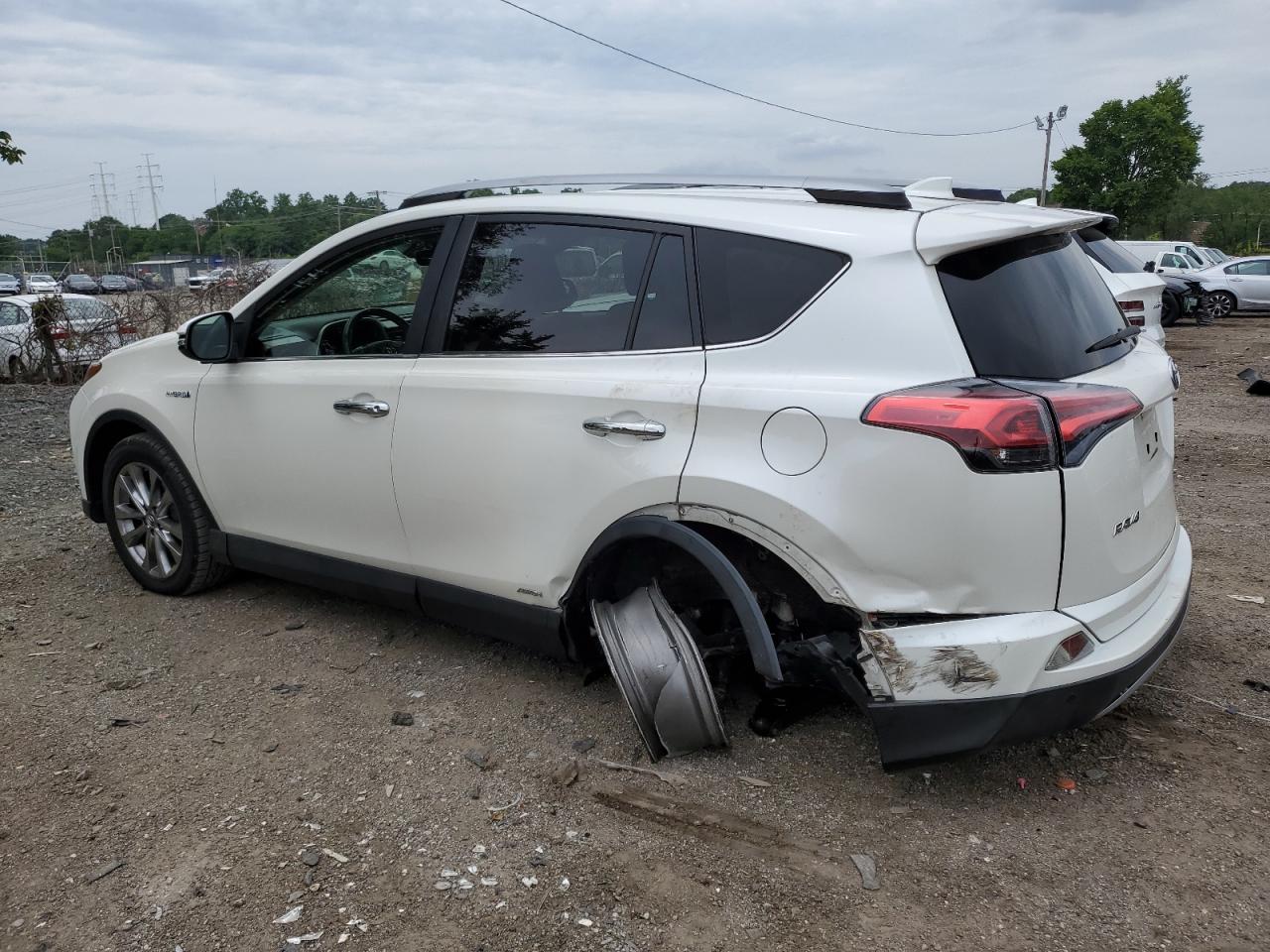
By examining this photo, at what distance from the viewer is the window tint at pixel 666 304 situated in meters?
3.11

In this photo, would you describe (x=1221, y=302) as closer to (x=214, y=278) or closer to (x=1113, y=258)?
(x=1113, y=258)

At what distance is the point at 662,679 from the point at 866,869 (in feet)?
2.71

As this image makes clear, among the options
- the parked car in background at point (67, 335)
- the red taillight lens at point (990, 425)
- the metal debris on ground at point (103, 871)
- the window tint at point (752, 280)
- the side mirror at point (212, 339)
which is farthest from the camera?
the parked car in background at point (67, 335)

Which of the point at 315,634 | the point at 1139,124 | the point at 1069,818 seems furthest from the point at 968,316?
the point at 1139,124

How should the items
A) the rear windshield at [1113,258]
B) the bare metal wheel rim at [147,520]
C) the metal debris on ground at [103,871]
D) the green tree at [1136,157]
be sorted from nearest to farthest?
1. the metal debris on ground at [103,871]
2. the bare metal wheel rim at [147,520]
3. the rear windshield at [1113,258]
4. the green tree at [1136,157]

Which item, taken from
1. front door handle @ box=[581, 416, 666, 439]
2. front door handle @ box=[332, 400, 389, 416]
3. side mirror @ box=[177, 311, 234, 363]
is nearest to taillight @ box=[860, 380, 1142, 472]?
front door handle @ box=[581, 416, 666, 439]

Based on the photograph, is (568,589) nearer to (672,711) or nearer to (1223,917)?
(672,711)

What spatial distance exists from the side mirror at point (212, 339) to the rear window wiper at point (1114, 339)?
10.8ft

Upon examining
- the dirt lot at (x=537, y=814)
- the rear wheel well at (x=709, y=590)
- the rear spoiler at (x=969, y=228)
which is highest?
the rear spoiler at (x=969, y=228)

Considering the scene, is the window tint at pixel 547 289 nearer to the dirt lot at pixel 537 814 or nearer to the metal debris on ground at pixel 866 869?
the dirt lot at pixel 537 814

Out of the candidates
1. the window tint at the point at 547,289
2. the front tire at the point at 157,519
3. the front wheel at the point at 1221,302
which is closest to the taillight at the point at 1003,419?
the window tint at the point at 547,289

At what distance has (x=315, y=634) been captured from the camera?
14.3 feet

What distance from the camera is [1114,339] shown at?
10.1 feet

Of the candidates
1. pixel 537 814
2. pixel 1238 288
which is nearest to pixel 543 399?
pixel 537 814
